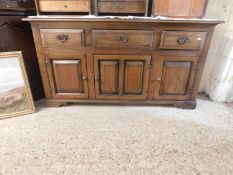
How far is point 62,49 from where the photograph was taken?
1313 mm

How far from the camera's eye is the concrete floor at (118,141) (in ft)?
3.26

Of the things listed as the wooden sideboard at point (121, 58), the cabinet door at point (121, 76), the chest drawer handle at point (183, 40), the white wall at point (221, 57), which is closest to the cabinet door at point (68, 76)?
the wooden sideboard at point (121, 58)

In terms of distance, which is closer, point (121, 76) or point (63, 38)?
point (63, 38)

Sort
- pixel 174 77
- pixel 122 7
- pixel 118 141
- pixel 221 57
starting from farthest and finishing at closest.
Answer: pixel 221 57
pixel 174 77
pixel 122 7
pixel 118 141

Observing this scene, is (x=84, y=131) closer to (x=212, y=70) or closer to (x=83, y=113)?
(x=83, y=113)

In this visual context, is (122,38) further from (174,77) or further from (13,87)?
(13,87)

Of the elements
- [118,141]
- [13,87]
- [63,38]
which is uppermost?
[63,38]

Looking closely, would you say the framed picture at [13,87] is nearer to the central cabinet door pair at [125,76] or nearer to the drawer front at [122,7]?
the central cabinet door pair at [125,76]

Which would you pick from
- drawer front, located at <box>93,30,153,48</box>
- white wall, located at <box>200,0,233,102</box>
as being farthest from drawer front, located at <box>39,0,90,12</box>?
white wall, located at <box>200,0,233,102</box>

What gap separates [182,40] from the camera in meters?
1.25

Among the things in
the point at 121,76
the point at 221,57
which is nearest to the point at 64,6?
the point at 121,76

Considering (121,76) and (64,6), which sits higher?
(64,6)

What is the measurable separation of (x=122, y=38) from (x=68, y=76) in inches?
22.5

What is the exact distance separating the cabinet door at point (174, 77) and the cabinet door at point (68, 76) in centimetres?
65
